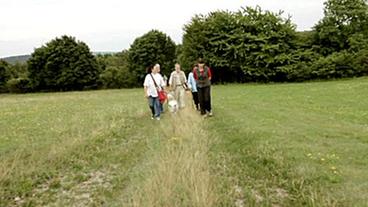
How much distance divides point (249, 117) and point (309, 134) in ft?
14.8

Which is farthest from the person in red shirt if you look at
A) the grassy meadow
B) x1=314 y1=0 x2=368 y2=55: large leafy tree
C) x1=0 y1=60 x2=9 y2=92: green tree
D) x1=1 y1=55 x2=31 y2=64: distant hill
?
x1=1 y1=55 x2=31 y2=64: distant hill

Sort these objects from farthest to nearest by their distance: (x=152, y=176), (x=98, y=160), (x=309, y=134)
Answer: (x=309, y=134), (x=98, y=160), (x=152, y=176)

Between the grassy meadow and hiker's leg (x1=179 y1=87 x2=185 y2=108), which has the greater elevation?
hiker's leg (x1=179 y1=87 x2=185 y2=108)

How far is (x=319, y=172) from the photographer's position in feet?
21.9

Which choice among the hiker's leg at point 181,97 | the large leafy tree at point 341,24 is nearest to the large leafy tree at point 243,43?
the large leafy tree at point 341,24

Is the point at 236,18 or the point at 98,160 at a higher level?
the point at 236,18

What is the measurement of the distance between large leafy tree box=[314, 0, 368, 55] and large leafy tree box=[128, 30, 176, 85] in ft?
70.0

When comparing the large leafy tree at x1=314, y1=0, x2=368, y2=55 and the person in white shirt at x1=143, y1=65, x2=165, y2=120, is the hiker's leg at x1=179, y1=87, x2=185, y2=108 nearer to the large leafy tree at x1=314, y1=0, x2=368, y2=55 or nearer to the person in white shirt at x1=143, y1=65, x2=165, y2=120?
the person in white shirt at x1=143, y1=65, x2=165, y2=120

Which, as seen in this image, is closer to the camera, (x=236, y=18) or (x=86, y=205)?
(x=86, y=205)

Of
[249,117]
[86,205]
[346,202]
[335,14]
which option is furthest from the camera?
[335,14]

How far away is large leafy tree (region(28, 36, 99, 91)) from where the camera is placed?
192 feet

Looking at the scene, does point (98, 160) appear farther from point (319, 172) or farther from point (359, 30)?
point (359, 30)

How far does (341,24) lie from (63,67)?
3591cm

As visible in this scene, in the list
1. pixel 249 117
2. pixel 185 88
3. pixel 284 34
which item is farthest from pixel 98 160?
pixel 284 34
